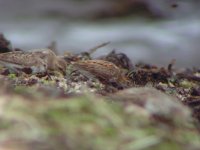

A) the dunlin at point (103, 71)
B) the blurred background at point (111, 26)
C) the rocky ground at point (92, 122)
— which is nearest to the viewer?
the rocky ground at point (92, 122)

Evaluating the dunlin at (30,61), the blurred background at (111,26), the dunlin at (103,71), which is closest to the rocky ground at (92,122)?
the dunlin at (103,71)

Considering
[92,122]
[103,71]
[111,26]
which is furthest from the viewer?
[111,26]

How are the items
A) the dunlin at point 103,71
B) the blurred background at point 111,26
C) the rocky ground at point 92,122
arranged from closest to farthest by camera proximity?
the rocky ground at point 92,122 < the dunlin at point 103,71 < the blurred background at point 111,26

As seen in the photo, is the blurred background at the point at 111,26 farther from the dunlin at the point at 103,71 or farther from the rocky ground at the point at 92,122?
the rocky ground at the point at 92,122

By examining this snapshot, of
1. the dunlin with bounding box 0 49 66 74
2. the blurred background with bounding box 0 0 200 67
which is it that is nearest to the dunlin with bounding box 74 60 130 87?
the dunlin with bounding box 0 49 66 74

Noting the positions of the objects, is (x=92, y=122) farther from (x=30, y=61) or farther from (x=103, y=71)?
(x=30, y=61)

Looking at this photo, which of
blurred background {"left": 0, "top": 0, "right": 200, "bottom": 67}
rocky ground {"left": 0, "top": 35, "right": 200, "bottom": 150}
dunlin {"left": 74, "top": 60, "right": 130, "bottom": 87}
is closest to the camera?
rocky ground {"left": 0, "top": 35, "right": 200, "bottom": 150}

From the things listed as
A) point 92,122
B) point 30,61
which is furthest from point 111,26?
point 92,122

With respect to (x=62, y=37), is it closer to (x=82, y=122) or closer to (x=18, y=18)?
(x=18, y=18)

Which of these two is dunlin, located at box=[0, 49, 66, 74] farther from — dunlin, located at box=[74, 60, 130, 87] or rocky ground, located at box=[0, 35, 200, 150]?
rocky ground, located at box=[0, 35, 200, 150]
